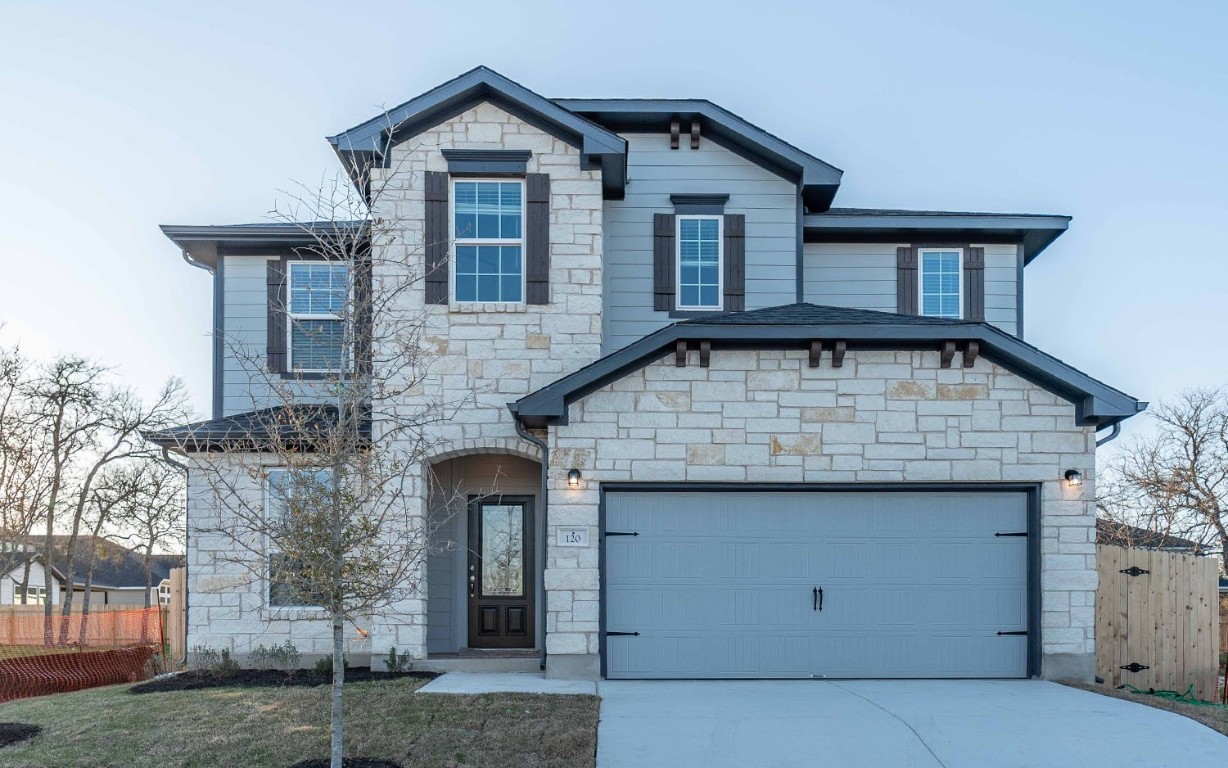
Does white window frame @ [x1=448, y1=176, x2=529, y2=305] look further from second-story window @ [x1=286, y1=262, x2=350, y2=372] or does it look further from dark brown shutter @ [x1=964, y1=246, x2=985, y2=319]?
dark brown shutter @ [x1=964, y1=246, x2=985, y2=319]

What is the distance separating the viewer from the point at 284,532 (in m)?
6.14

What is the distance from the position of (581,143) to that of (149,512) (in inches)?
845

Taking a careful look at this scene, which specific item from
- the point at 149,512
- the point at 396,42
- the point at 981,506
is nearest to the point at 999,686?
the point at 981,506

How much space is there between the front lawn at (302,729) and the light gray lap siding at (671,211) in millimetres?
5225

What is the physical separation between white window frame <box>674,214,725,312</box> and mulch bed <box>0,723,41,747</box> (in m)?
8.26

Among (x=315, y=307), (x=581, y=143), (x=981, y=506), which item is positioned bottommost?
(x=981, y=506)

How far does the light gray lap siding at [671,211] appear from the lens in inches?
477

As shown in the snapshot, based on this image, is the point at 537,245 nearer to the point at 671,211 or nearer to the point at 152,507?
the point at 671,211

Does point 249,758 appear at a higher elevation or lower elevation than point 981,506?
lower

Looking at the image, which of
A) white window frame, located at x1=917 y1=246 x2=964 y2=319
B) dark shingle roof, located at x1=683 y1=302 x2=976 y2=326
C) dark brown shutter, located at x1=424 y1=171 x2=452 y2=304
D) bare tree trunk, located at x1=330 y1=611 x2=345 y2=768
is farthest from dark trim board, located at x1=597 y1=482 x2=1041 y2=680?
white window frame, located at x1=917 y1=246 x2=964 y2=319

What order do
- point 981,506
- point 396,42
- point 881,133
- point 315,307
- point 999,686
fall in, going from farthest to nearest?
point 881,133, point 396,42, point 315,307, point 981,506, point 999,686

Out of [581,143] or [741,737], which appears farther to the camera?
[581,143]

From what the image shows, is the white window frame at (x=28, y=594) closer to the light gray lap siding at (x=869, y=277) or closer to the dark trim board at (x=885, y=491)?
the dark trim board at (x=885, y=491)

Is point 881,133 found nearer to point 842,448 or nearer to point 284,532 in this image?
point 842,448
